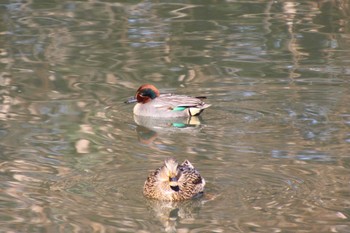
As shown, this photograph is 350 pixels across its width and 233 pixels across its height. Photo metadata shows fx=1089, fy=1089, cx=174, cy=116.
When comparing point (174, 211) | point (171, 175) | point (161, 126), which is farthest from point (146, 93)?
point (174, 211)

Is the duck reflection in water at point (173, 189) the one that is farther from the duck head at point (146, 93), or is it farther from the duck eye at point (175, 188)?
the duck head at point (146, 93)

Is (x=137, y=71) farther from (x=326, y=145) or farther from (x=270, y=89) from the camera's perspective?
(x=326, y=145)

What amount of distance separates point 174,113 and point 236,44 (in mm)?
3297

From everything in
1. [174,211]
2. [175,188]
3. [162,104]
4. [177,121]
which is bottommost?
[177,121]

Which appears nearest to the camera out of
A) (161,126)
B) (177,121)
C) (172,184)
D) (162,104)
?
→ (172,184)

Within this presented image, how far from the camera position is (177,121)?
44.6 feet

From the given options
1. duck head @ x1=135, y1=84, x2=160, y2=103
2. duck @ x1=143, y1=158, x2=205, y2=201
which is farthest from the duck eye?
duck head @ x1=135, y1=84, x2=160, y2=103

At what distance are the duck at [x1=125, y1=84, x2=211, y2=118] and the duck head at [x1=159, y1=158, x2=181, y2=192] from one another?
10.8 ft

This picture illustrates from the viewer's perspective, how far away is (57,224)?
9.30m

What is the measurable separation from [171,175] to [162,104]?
3740 mm

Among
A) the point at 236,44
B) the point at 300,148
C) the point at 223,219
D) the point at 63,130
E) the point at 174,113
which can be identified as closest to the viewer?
the point at 223,219

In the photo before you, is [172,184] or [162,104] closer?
[172,184]

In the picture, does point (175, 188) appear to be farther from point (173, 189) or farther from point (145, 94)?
point (145, 94)

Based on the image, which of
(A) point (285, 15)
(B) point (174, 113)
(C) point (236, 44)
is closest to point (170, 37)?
(C) point (236, 44)
